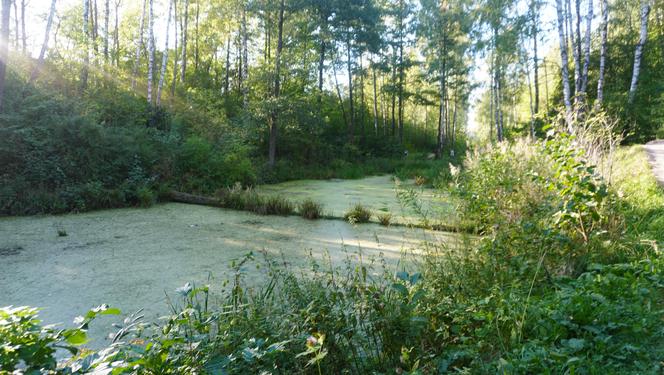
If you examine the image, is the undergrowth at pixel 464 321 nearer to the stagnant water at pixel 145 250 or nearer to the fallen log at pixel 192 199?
the stagnant water at pixel 145 250

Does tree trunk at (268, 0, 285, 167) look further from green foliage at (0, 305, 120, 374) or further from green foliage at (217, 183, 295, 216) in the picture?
green foliage at (0, 305, 120, 374)

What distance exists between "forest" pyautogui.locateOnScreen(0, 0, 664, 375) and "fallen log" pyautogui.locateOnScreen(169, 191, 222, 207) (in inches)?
1.3

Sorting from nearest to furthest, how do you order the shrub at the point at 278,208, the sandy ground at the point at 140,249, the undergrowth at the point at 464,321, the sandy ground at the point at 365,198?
the undergrowth at the point at 464,321, the sandy ground at the point at 140,249, the sandy ground at the point at 365,198, the shrub at the point at 278,208

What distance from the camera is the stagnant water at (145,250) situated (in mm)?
2342

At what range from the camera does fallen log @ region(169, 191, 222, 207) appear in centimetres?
569

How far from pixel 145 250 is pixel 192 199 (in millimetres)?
2566

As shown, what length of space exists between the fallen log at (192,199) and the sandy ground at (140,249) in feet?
1.45

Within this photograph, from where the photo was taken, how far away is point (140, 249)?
3350 millimetres

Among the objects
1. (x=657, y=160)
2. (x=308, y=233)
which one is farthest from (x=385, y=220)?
(x=657, y=160)

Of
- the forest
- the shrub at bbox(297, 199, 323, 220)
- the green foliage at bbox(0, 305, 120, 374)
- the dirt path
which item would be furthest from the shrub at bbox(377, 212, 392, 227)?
the green foliage at bbox(0, 305, 120, 374)

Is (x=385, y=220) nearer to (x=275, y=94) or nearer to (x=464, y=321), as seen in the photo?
(x=464, y=321)

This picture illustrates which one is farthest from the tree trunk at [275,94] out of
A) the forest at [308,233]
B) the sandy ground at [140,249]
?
the sandy ground at [140,249]

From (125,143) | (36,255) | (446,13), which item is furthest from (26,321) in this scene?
(446,13)

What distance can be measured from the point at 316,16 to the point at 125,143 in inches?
326
